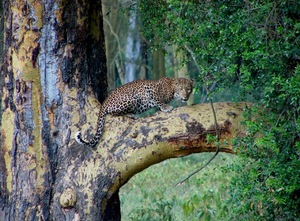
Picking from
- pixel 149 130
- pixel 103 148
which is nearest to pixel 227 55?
pixel 149 130

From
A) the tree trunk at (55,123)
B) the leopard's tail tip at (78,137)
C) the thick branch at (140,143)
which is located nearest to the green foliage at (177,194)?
the thick branch at (140,143)

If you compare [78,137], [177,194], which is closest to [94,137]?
[78,137]

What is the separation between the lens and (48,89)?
8.10m

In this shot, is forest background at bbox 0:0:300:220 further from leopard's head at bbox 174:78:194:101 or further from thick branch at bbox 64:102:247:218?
leopard's head at bbox 174:78:194:101

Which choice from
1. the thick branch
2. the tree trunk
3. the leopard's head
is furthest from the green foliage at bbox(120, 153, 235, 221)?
the tree trunk

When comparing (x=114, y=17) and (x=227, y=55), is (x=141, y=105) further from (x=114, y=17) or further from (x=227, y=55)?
(x=114, y=17)

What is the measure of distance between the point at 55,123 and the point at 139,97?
40.5 inches

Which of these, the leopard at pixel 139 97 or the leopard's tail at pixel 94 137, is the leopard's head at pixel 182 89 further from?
the leopard's tail at pixel 94 137

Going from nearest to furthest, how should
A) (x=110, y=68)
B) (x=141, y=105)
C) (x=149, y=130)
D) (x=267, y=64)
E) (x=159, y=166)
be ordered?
1. (x=267, y=64)
2. (x=149, y=130)
3. (x=141, y=105)
4. (x=159, y=166)
5. (x=110, y=68)

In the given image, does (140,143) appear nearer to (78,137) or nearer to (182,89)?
(78,137)

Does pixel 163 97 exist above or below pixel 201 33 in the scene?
below

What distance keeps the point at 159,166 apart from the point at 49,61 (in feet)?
29.3

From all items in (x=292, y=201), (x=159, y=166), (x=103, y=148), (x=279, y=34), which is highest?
(x=279, y=34)

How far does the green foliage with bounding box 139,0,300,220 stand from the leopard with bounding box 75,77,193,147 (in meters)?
1.23
